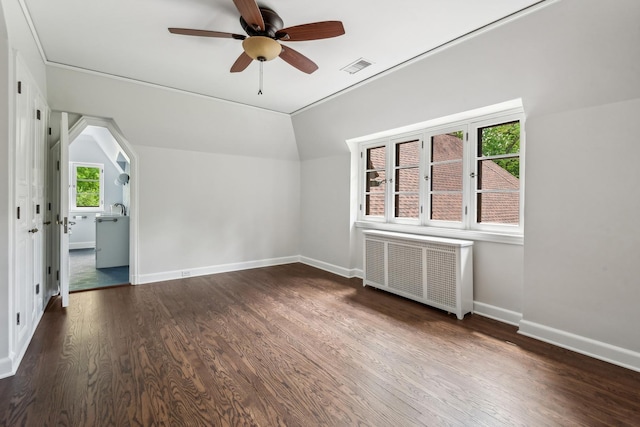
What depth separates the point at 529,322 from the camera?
→ 2857 millimetres

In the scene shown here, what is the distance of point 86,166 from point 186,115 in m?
5.10

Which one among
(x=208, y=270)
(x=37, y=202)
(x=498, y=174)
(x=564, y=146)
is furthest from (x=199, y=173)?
(x=564, y=146)

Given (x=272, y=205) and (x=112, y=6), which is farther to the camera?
(x=272, y=205)

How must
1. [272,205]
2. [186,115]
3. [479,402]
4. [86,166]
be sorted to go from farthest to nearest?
1. [86,166]
2. [272,205]
3. [186,115]
4. [479,402]

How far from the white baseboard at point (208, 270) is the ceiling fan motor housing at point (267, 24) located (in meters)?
3.68

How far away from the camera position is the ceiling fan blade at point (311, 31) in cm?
217

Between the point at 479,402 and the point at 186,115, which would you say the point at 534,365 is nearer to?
the point at 479,402

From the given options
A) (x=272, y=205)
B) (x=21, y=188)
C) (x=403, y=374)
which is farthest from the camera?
(x=272, y=205)

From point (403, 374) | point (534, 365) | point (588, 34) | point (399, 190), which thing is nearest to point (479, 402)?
point (403, 374)

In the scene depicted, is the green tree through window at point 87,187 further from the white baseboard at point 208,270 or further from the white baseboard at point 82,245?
the white baseboard at point 208,270

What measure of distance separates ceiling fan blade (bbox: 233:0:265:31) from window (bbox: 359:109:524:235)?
2.50 m

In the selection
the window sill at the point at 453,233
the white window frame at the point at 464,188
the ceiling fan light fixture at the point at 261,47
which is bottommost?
the window sill at the point at 453,233

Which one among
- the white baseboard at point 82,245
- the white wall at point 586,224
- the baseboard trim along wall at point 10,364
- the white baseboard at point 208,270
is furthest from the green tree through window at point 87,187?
the white wall at point 586,224

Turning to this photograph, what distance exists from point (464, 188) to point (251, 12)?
9.35 ft
